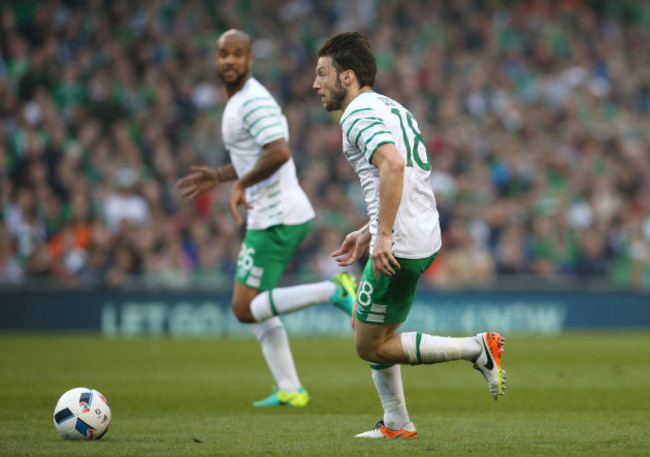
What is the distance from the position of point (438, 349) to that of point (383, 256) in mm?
779

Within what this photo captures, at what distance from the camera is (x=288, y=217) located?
8352 millimetres

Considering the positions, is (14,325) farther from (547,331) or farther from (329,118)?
(547,331)

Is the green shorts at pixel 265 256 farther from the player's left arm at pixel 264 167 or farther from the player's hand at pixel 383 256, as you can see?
the player's hand at pixel 383 256

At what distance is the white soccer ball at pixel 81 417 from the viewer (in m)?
6.07

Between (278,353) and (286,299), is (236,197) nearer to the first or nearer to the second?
(286,299)

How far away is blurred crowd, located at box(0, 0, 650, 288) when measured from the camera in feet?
57.5

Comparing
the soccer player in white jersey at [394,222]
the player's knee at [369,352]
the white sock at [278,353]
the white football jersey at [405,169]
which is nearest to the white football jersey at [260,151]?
the white sock at [278,353]

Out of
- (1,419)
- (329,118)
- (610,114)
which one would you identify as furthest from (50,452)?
(610,114)

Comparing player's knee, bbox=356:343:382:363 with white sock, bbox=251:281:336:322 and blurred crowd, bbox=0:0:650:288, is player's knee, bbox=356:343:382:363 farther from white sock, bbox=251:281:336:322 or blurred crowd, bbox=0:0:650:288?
blurred crowd, bbox=0:0:650:288

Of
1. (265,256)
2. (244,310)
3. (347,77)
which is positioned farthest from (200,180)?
(347,77)

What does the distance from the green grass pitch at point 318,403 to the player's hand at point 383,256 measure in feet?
3.37

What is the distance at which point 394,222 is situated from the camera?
18.5ft

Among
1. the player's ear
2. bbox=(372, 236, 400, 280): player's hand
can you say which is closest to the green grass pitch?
bbox=(372, 236, 400, 280): player's hand

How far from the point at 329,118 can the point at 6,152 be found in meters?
6.56
